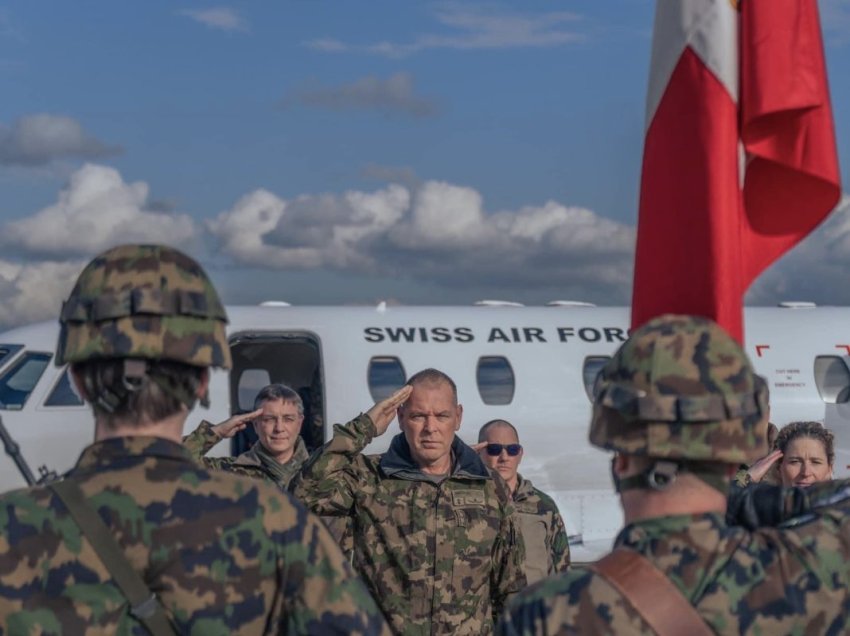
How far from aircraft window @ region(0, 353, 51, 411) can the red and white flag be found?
876 centimetres

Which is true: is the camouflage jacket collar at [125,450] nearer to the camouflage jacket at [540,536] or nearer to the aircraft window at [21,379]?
the camouflage jacket at [540,536]

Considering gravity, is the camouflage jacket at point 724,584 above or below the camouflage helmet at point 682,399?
below

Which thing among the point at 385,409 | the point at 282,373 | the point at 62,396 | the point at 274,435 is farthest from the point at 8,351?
the point at 385,409

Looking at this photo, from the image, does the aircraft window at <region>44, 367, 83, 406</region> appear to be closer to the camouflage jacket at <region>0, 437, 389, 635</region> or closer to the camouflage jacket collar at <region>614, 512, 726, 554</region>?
the camouflage jacket at <region>0, 437, 389, 635</region>

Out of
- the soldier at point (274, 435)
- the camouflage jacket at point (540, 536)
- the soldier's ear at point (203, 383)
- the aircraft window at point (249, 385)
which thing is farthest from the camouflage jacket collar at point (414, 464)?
the aircraft window at point (249, 385)

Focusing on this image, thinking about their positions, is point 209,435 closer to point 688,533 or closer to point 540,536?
point 540,536

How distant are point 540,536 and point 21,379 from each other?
7455mm

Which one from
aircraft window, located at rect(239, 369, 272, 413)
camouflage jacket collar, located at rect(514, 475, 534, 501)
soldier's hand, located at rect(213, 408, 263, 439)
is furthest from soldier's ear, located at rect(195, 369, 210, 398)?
aircraft window, located at rect(239, 369, 272, 413)

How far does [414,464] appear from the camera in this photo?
5.80 metres

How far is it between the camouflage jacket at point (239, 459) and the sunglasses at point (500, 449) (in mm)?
1130

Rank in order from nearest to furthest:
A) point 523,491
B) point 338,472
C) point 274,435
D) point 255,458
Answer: point 338,472
point 523,491
point 274,435
point 255,458

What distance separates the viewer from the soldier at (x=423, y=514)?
5539 millimetres

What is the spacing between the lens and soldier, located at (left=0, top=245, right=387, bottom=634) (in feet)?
8.22

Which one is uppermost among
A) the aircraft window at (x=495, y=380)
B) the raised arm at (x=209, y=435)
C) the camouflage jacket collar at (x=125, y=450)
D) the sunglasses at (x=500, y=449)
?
the aircraft window at (x=495, y=380)
